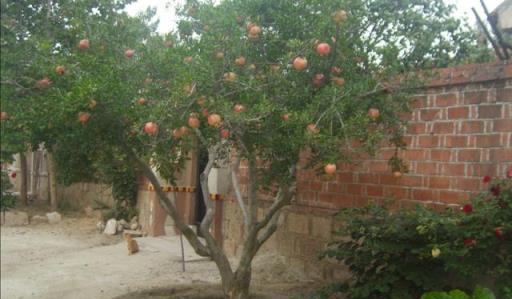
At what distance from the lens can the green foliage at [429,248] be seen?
3.97 m

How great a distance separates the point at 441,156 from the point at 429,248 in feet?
3.59

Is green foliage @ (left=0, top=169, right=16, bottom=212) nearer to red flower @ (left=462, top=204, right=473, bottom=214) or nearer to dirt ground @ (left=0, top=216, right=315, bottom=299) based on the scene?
dirt ground @ (left=0, top=216, right=315, bottom=299)

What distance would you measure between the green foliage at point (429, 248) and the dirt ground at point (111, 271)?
1118 millimetres

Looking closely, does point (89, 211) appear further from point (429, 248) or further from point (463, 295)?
point (463, 295)

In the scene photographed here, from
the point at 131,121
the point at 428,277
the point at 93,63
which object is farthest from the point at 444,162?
the point at 93,63

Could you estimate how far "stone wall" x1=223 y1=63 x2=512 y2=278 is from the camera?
461cm

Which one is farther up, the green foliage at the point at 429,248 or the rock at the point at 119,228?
the green foliage at the point at 429,248

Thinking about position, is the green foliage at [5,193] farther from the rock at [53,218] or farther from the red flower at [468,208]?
the rock at [53,218]

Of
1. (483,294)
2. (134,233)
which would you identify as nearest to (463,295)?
(483,294)

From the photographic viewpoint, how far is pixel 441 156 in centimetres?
506

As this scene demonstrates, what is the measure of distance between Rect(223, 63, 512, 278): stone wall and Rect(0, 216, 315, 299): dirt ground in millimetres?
621

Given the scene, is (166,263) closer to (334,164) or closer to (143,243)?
(143,243)

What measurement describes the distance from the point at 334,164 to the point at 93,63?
5.61 feet

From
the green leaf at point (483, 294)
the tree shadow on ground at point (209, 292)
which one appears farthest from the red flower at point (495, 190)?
the tree shadow on ground at point (209, 292)
